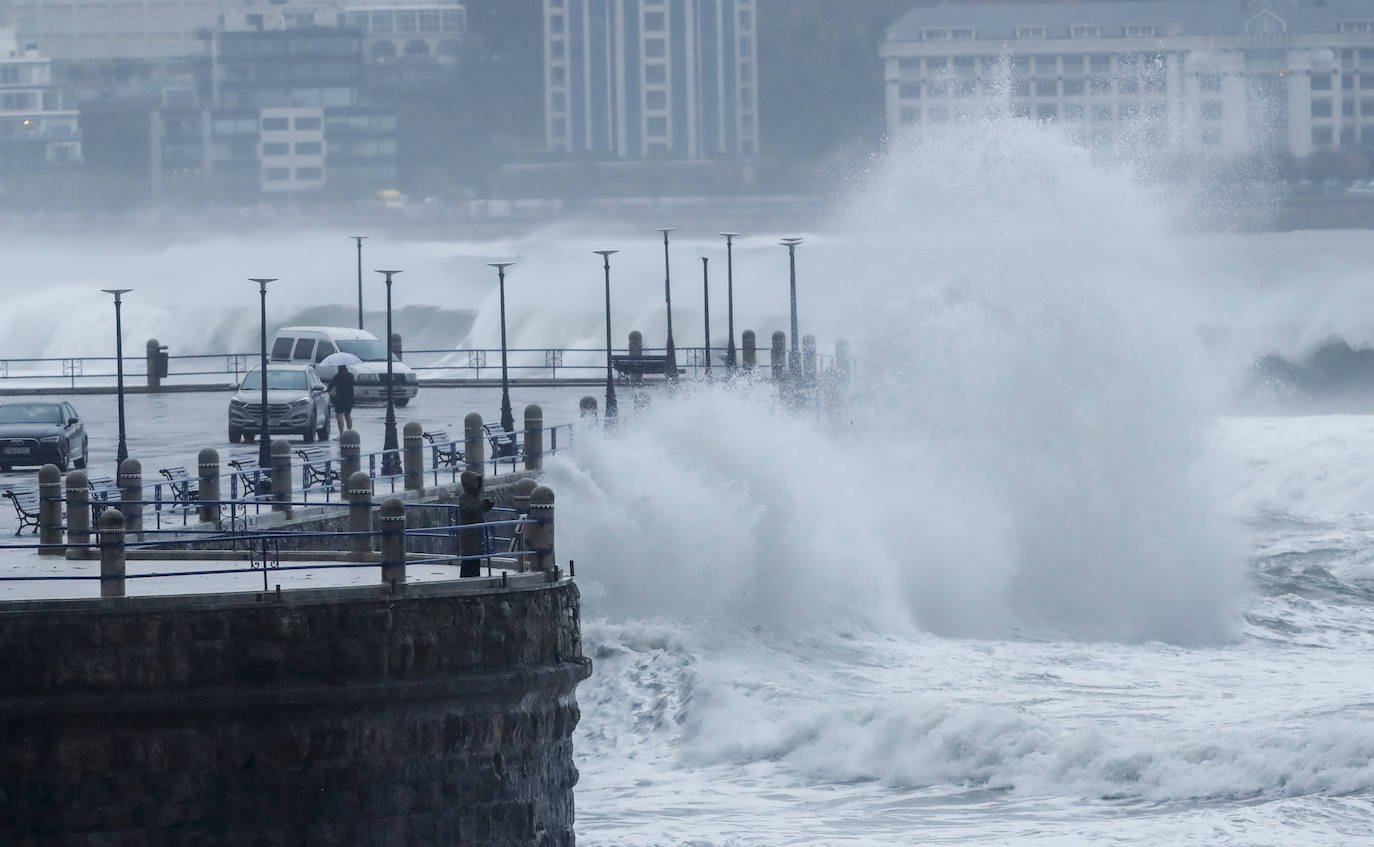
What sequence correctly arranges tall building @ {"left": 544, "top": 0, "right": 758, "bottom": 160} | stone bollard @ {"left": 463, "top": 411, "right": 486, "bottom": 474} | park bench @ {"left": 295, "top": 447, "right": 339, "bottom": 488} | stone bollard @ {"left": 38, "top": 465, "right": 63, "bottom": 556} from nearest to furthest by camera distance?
stone bollard @ {"left": 38, "top": 465, "right": 63, "bottom": 556} → park bench @ {"left": 295, "top": 447, "right": 339, "bottom": 488} → stone bollard @ {"left": 463, "top": 411, "right": 486, "bottom": 474} → tall building @ {"left": 544, "top": 0, "right": 758, "bottom": 160}

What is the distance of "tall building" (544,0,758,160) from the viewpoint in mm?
180625

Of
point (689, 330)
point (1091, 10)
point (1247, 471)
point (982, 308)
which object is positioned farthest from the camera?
→ point (1091, 10)

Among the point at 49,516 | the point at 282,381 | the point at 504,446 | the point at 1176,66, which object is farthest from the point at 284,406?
the point at 1176,66

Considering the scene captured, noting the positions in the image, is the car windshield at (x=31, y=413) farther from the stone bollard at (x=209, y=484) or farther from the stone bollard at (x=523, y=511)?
the stone bollard at (x=523, y=511)

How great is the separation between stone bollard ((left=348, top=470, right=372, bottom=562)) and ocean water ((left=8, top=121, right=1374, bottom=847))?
3.71m

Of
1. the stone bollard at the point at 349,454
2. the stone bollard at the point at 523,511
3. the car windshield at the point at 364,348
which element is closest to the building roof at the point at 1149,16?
the car windshield at the point at 364,348

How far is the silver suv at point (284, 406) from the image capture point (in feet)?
126

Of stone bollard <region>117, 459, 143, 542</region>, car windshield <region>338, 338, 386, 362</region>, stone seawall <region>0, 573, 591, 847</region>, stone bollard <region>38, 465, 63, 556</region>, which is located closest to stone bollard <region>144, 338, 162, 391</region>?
car windshield <region>338, 338, 386, 362</region>

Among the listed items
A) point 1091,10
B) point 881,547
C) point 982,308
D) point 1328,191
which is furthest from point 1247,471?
point 1091,10

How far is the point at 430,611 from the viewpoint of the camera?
50.9 feet

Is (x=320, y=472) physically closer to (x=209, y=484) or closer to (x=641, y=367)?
(x=209, y=484)

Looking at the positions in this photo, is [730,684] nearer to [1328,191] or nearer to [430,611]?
[430,611]

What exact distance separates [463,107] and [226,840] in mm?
175889

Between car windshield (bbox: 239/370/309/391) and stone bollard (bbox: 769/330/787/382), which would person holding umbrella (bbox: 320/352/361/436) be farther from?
stone bollard (bbox: 769/330/787/382)
